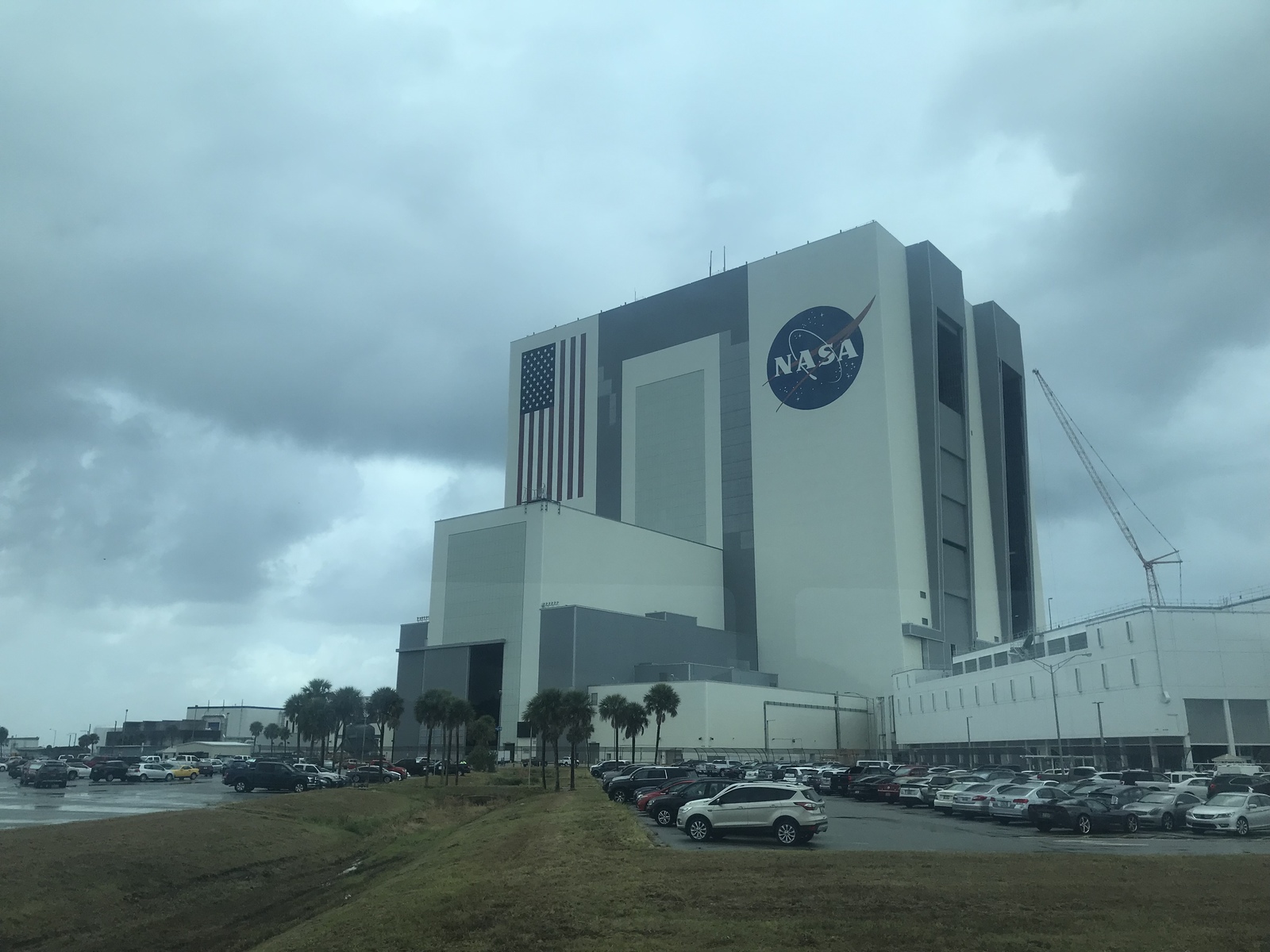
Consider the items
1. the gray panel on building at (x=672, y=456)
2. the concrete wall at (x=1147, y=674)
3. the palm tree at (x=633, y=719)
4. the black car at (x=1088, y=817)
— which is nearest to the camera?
the black car at (x=1088, y=817)

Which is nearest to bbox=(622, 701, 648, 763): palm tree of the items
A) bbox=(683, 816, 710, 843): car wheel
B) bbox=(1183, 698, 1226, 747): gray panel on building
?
bbox=(1183, 698, 1226, 747): gray panel on building

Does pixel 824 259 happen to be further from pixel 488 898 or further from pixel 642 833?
pixel 488 898

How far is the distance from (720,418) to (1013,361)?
141 feet

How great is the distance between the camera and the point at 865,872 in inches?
799

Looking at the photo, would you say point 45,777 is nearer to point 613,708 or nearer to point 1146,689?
point 613,708

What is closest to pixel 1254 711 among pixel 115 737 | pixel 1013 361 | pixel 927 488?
pixel 927 488

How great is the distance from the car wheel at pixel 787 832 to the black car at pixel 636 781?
18.5 metres

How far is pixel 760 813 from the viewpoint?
28.0m

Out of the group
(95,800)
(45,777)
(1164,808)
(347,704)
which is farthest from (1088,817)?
(347,704)

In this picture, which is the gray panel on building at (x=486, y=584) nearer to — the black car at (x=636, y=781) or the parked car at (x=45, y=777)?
the parked car at (x=45, y=777)

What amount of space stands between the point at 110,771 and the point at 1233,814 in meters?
72.1

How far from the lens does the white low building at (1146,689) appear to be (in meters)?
66.3

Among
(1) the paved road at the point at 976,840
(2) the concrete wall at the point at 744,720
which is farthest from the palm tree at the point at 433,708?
(1) the paved road at the point at 976,840

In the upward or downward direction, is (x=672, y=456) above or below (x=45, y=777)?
above
